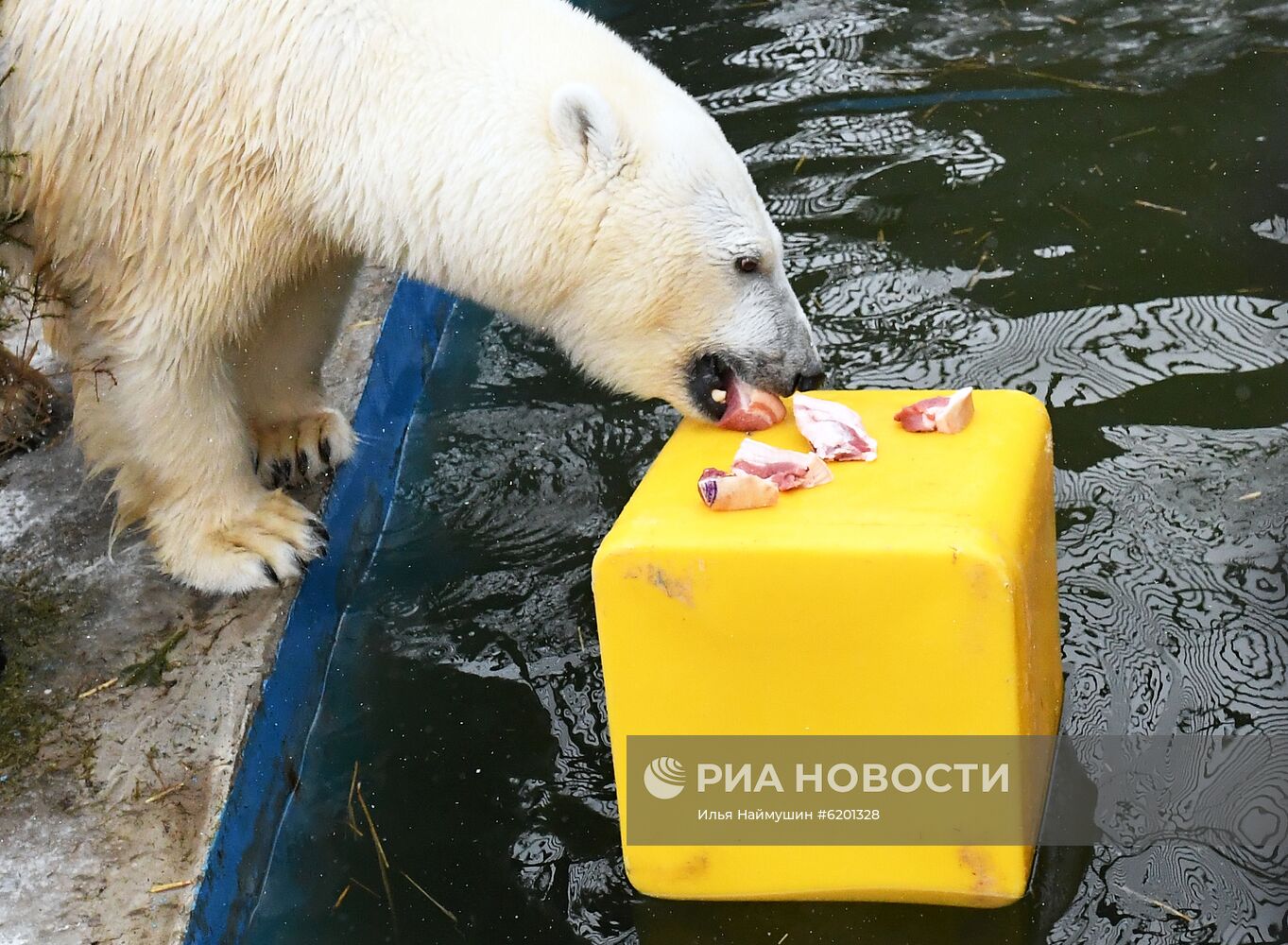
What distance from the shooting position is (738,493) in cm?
244

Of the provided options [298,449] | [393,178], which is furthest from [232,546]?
[393,178]

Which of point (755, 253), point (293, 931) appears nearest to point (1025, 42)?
point (755, 253)

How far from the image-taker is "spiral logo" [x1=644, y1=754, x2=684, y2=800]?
104 inches

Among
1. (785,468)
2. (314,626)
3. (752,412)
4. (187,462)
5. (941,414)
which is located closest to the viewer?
(785,468)

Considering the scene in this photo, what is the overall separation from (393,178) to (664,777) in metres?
1.34

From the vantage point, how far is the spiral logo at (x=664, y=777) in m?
2.65

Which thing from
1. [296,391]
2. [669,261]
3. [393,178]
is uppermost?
[393,178]

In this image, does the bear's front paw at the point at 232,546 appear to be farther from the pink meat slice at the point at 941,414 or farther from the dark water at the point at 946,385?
the pink meat slice at the point at 941,414

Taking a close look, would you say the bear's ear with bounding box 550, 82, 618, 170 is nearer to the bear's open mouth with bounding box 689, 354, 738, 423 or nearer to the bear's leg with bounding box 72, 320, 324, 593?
the bear's open mouth with bounding box 689, 354, 738, 423

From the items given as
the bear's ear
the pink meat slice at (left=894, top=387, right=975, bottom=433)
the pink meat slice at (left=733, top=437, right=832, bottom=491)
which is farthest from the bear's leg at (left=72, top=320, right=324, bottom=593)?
the pink meat slice at (left=894, top=387, right=975, bottom=433)

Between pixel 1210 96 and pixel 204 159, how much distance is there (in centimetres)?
386

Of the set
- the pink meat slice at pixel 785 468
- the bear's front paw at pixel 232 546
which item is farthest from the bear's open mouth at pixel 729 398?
the bear's front paw at pixel 232 546

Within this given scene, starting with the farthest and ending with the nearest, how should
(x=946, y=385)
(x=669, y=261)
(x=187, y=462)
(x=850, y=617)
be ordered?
(x=946, y=385) → (x=187, y=462) → (x=669, y=261) → (x=850, y=617)

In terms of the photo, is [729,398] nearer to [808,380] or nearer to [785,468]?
[808,380]
